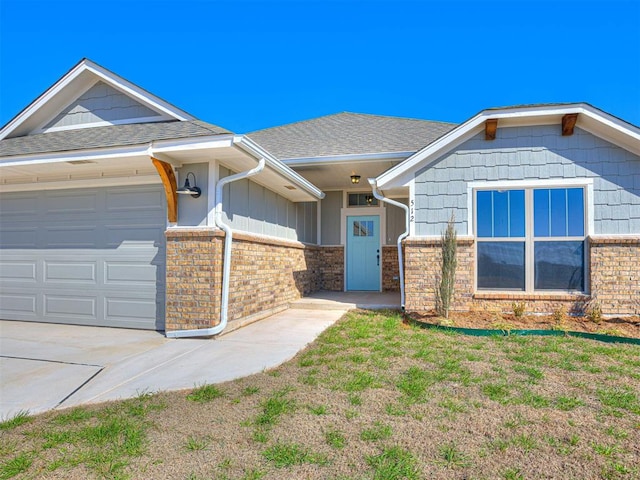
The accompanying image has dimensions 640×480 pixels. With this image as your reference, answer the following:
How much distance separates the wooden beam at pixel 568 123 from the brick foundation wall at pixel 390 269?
506 cm

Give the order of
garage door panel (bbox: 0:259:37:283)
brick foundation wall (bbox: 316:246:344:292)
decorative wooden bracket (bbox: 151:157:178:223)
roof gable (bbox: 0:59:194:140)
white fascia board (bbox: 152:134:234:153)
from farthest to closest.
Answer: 1. brick foundation wall (bbox: 316:246:344:292)
2. garage door panel (bbox: 0:259:37:283)
3. roof gable (bbox: 0:59:194:140)
4. decorative wooden bracket (bbox: 151:157:178:223)
5. white fascia board (bbox: 152:134:234:153)

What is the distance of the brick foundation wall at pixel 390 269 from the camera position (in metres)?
10.8

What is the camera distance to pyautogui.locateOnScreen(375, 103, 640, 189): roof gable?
6.12 meters

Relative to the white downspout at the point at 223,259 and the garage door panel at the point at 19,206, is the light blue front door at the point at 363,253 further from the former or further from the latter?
the garage door panel at the point at 19,206

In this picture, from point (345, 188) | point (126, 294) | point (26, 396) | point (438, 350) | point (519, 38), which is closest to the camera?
point (26, 396)

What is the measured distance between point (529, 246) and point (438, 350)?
9.77ft

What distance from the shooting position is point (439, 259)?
6.91m

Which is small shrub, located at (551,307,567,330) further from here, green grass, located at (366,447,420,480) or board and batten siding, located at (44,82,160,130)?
board and batten siding, located at (44,82,160,130)

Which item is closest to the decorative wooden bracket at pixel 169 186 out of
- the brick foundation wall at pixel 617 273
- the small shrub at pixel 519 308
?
the small shrub at pixel 519 308

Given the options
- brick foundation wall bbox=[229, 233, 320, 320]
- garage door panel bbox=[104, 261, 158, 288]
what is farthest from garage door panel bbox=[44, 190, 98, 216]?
brick foundation wall bbox=[229, 233, 320, 320]

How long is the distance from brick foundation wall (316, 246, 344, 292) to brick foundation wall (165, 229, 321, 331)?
3.78 metres

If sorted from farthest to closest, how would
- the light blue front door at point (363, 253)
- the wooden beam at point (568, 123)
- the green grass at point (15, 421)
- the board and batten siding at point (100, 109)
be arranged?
the light blue front door at point (363, 253) → the board and batten siding at point (100, 109) → the wooden beam at point (568, 123) → the green grass at point (15, 421)

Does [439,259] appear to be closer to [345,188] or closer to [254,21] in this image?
[345,188]

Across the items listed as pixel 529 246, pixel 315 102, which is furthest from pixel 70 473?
pixel 315 102
